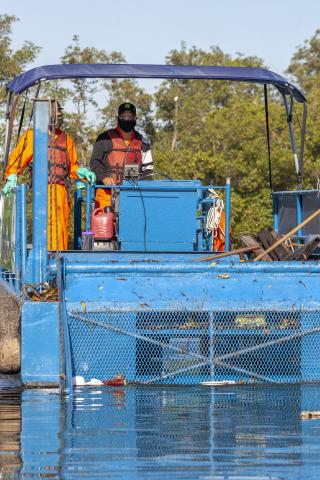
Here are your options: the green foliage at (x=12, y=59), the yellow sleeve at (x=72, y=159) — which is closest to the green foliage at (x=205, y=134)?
the green foliage at (x=12, y=59)

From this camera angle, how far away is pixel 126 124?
15.1 metres

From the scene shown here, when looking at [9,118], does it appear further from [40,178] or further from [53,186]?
[40,178]

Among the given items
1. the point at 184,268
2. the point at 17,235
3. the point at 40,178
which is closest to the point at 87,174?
the point at 17,235

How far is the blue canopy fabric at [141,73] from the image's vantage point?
42.9 feet

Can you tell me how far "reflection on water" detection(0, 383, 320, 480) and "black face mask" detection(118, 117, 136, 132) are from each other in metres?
4.41

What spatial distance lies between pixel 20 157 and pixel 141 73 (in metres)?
1.65

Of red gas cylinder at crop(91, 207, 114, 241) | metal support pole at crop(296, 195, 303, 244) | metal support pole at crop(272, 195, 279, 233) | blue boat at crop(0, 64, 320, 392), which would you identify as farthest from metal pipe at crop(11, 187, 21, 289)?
metal support pole at crop(272, 195, 279, 233)

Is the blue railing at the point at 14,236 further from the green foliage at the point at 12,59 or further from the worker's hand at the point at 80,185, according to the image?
the green foliage at the point at 12,59

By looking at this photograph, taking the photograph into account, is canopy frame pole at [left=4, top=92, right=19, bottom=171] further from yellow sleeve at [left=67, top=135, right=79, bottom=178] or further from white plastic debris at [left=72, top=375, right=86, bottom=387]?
white plastic debris at [left=72, top=375, right=86, bottom=387]

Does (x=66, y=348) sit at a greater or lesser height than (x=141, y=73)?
lesser

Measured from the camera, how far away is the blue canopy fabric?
1308 cm

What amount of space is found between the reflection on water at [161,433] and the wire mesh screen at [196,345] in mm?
235

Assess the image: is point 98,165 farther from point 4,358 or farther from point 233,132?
point 233,132

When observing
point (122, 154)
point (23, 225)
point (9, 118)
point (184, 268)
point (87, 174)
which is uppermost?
point (9, 118)
